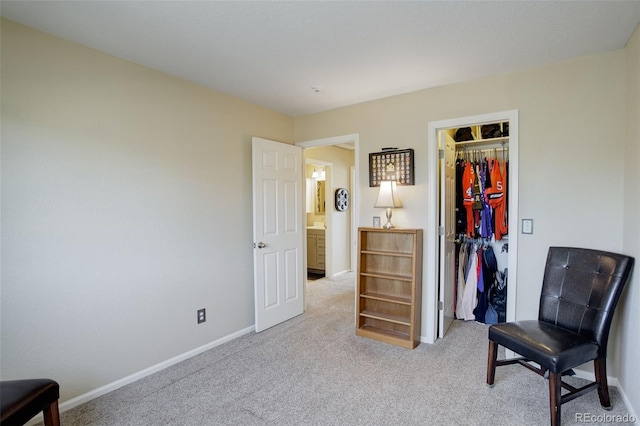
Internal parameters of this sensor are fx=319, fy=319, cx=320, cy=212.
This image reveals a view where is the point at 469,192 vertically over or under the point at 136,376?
over

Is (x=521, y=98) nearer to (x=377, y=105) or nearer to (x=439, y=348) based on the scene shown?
(x=377, y=105)

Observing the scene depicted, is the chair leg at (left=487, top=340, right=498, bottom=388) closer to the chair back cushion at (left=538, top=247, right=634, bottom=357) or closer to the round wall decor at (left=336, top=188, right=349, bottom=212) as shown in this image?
the chair back cushion at (left=538, top=247, right=634, bottom=357)

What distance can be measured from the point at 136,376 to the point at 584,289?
127 inches

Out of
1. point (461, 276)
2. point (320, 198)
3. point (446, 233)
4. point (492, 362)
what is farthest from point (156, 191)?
point (320, 198)

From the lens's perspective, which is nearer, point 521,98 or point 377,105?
point 521,98

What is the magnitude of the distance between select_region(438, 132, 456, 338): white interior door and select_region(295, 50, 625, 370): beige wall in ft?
1.60

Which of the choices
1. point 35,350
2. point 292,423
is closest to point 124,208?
point 35,350

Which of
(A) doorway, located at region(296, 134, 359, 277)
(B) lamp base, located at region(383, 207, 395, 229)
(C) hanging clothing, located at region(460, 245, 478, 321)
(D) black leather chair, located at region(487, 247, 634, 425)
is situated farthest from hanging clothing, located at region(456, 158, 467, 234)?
(A) doorway, located at region(296, 134, 359, 277)

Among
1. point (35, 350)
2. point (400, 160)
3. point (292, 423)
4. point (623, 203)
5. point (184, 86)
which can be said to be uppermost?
point (184, 86)

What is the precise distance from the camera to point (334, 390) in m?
2.24

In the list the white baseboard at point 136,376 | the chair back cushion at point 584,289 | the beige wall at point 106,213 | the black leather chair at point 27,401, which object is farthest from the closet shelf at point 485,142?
the black leather chair at point 27,401

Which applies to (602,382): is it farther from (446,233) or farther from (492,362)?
(446,233)

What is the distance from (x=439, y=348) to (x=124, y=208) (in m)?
2.86

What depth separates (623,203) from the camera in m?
2.17
